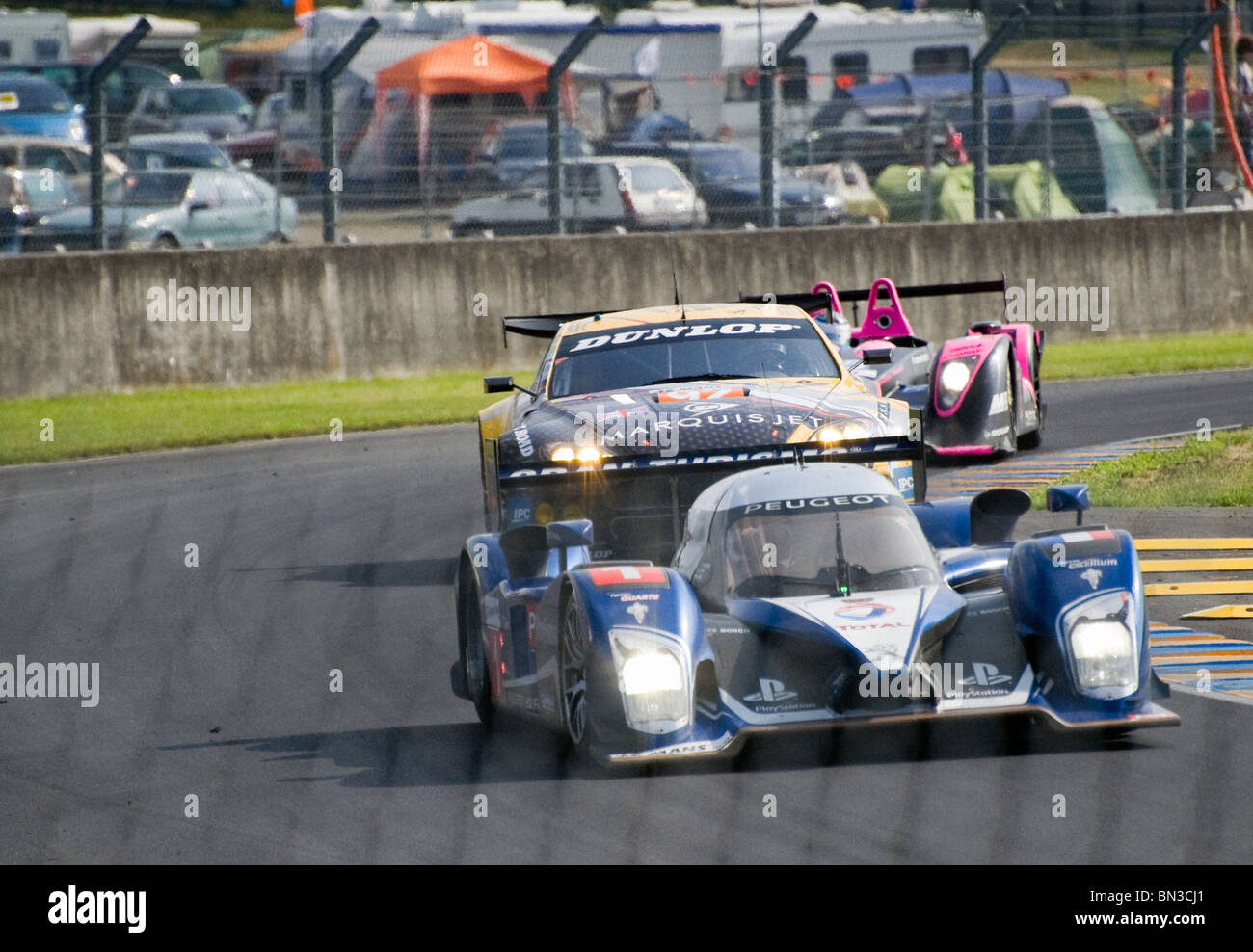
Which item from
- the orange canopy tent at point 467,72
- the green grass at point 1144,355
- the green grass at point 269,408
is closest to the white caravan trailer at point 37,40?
the orange canopy tent at point 467,72

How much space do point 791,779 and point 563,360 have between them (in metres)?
5.37

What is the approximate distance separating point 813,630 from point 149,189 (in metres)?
17.0

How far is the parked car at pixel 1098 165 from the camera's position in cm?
2408

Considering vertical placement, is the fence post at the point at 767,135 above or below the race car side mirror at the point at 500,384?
above

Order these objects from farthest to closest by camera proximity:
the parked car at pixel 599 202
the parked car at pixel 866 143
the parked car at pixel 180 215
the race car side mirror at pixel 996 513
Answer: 1. the parked car at pixel 866 143
2. the parked car at pixel 599 202
3. the parked car at pixel 180 215
4. the race car side mirror at pixel 996 513

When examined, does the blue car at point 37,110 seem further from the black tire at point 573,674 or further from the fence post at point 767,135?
the black tire at point 573,674

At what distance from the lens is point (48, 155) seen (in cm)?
2412

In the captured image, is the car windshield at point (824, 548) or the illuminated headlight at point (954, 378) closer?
the car windshield at point (824, 548)

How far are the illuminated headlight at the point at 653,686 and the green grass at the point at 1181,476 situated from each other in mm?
6738

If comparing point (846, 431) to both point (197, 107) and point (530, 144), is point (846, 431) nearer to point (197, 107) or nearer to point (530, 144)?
point (530, 144)

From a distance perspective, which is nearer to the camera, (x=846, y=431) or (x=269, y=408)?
(x=846, y=431)

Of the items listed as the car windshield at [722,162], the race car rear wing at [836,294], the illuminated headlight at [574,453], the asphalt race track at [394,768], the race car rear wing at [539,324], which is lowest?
the asphalt race track at [394,768]

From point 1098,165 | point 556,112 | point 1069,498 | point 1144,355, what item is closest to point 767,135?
point 556,112

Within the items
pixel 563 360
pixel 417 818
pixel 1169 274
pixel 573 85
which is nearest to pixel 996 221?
pixel 1169 274
